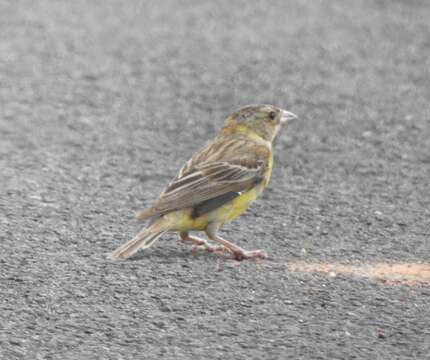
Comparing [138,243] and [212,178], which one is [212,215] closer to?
[212,178]

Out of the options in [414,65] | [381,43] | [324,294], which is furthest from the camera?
[381,43]

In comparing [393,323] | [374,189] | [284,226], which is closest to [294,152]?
[374,189]

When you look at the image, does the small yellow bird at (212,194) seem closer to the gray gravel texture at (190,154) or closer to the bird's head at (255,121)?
the bird's head at (255,121)

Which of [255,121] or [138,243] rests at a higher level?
[255,121]

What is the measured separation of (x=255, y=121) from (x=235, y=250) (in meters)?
1.22

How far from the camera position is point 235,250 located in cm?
719

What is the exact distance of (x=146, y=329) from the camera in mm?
6008

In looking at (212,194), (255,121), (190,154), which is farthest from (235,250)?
(190,154)

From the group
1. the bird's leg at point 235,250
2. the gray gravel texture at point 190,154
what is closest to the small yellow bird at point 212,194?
the bird's leg at point 235,250

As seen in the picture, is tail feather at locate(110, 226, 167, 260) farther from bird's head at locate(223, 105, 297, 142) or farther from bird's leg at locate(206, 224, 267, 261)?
bird's head at locate(223, 105, 297, 142)

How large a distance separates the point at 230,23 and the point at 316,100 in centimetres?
321

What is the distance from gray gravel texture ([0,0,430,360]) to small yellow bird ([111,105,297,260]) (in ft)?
0.54

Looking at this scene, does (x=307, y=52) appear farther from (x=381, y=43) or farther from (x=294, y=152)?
(x=294, y=152)

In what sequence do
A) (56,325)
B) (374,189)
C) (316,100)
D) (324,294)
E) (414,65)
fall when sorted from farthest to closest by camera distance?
1. (414,65)
2. (316,100)
3. (374,189)
4. (324,294)
5. (56,325)
